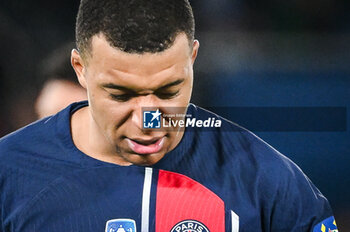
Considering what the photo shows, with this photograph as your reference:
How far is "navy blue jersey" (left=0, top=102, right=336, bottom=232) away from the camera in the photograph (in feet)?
5.04

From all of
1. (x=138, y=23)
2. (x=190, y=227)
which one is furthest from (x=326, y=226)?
(x=138, y=23)

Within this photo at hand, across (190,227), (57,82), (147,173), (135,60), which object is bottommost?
(190,227)

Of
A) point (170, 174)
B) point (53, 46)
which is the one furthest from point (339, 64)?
point (170, 174)

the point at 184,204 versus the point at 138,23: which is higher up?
the point at 138,23

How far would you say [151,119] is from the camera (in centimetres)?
137

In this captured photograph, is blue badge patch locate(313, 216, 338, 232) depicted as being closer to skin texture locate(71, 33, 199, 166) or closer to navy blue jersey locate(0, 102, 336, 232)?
navy blue jersey locate(0, 102, 336, 232)

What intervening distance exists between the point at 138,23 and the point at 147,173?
19.4 inches

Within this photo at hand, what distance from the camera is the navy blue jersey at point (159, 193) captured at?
1.54 metres

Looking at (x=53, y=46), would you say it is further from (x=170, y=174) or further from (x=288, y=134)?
(x=170, y=174)

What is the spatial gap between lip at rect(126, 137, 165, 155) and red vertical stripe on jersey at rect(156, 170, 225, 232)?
0.16 meters

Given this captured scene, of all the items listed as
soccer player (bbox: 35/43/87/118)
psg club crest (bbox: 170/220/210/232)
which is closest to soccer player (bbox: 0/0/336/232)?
psg club crest (bbox: 170/220/210/232)

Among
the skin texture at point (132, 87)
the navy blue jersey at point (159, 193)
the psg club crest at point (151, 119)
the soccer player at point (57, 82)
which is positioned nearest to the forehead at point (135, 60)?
the skin texture at point (132, 87)

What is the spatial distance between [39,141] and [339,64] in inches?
86.2

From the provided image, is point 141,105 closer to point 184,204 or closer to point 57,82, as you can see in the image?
point 184,204
